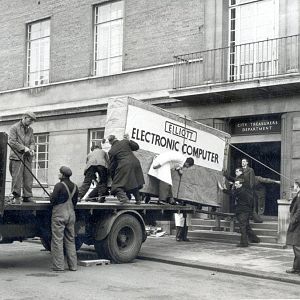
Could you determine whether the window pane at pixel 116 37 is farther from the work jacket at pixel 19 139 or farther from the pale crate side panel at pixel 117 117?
the work jacket at pixel 19 139

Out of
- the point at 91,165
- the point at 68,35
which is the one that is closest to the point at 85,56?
the point at 68,35

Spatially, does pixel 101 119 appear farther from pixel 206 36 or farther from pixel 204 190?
pixel 204 190

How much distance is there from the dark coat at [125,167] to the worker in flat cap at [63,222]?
165cm

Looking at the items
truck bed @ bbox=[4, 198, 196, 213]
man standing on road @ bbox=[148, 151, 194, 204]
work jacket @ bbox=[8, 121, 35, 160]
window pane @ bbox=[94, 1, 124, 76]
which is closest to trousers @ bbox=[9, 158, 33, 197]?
work jacket @ bbox=[8, 121, 35, 160]

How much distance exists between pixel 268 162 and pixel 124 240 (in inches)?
258

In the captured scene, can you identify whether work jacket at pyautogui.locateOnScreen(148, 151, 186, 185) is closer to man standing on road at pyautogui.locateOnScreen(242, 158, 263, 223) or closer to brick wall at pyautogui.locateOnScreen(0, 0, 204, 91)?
man standing on road at pyautogui.locateOnScreen(242, 158, 263, 223)

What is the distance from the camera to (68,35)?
21.3 m

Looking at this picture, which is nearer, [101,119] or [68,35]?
[101,119]

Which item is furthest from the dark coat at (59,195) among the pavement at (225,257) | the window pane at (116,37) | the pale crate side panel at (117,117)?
the window pane at (116,37)

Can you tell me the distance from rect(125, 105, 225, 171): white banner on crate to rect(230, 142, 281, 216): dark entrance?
2.11 metres

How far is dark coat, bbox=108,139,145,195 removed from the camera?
38.8 ft

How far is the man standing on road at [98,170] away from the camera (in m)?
12.6

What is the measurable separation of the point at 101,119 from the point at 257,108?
236 inches

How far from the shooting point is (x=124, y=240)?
1152 centimetres
